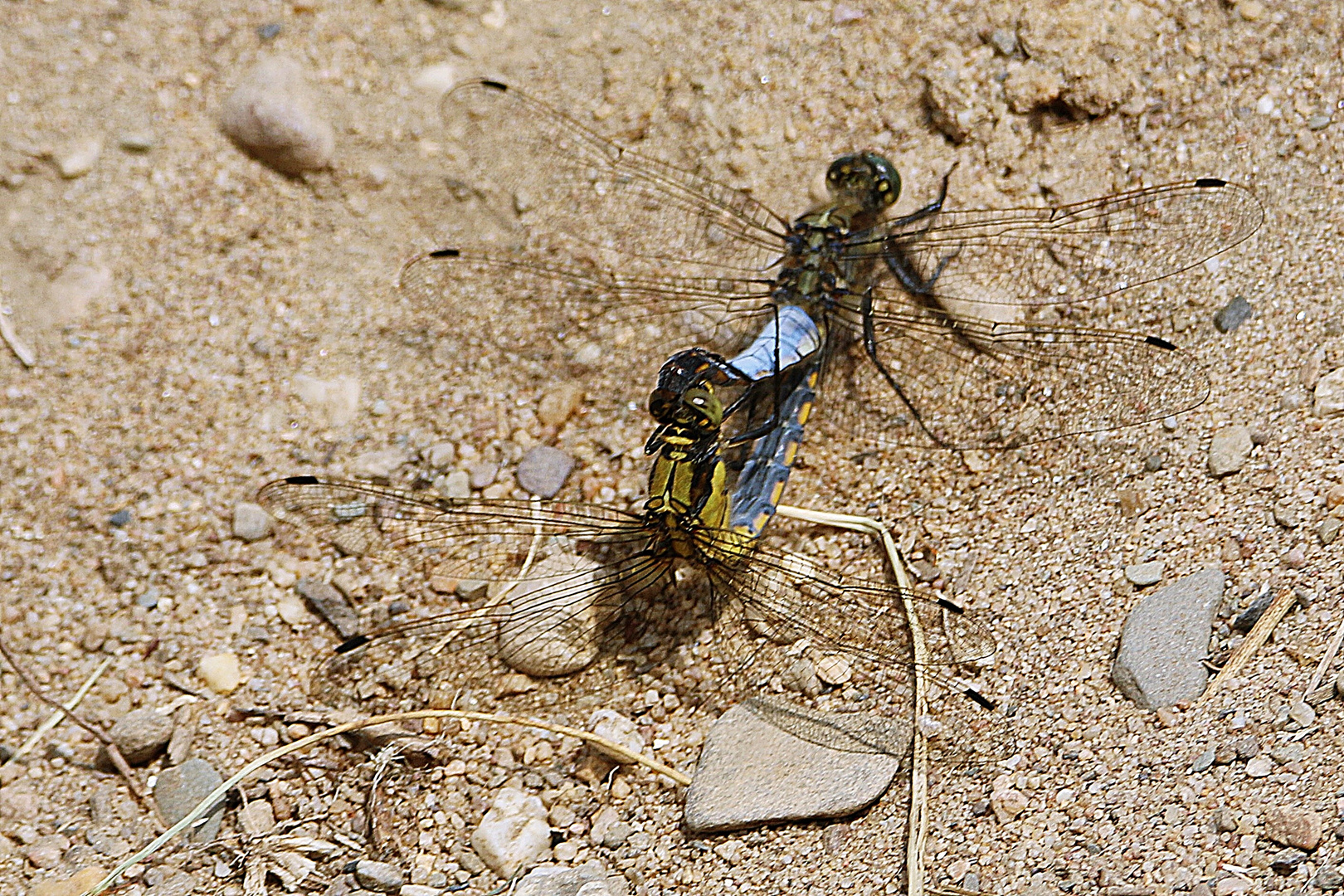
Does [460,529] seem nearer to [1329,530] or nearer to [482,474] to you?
[482,474]

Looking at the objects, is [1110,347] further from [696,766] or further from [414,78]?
[414,78]

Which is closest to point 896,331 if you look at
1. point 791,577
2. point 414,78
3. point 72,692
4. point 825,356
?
point 825,356

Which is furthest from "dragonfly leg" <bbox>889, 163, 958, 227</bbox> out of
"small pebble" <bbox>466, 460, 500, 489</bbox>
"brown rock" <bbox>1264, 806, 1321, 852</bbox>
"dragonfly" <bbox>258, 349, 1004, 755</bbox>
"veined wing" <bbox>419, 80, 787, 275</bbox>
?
"brown rock" <bbox>1264, 806, 1321, 852</bbox>

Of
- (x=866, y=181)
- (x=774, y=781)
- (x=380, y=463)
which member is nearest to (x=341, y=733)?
(x=380, y=463)

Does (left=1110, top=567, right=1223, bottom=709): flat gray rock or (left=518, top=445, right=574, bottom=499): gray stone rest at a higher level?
(left=1110, top=567, right=1223, bottom=709): flat gray rock

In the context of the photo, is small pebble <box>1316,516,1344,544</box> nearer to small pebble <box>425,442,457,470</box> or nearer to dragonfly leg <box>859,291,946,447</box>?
dragonfly leg <box>859,291,946,447</box>

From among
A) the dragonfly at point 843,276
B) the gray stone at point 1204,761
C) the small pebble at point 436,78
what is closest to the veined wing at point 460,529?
the dragonfly at point 843,276
